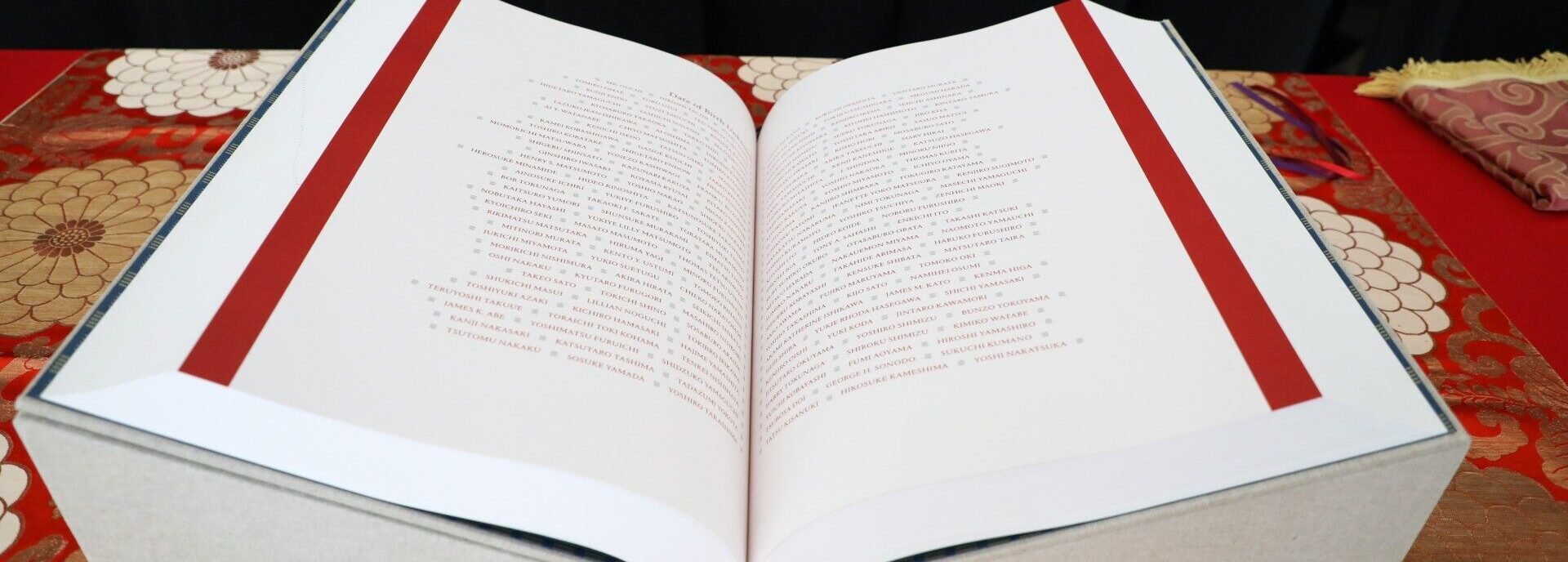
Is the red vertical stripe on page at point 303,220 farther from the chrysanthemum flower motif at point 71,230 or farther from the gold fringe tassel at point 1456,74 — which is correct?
the gold fringe tassel at point 1456,74

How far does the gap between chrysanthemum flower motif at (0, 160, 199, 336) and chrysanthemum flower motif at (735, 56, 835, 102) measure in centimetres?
33

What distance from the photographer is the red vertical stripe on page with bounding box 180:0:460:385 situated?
309 mm

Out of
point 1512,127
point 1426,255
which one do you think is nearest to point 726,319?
point 1426,255

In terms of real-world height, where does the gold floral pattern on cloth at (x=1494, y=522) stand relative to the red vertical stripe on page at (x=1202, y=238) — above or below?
below

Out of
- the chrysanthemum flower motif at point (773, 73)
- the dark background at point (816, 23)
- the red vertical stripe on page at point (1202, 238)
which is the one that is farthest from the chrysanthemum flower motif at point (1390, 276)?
the dark background at point (816, 23)

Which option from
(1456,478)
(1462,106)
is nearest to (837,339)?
(1456,478)

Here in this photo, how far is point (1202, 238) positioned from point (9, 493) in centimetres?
47

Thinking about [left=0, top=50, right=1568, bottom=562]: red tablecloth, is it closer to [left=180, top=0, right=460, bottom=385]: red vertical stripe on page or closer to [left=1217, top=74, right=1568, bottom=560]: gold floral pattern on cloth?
[left=1217, top=74, right=1568, bottom=560]: gold floral pattern on cloth

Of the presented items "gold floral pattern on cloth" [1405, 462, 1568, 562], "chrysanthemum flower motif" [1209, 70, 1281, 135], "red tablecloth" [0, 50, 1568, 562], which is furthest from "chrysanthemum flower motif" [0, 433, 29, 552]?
"chrysanthemum flower motif" [1209, 70, 1281, 135]

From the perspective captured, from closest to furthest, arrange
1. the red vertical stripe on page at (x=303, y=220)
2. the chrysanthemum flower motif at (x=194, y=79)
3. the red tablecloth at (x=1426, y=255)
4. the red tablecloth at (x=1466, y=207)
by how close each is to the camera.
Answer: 1. the red vertical stripe on page at (x=303, y=220)
2. the red tablecloth at (x=1426, y=255)
3. the red tablecloth at (x=1466, y=207)
4. the chrysanthemum flower motif at (x=194, y=79)

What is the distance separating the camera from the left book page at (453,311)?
31 cm

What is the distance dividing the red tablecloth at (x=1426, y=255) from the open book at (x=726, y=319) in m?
0.14

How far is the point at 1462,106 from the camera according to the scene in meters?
0.63

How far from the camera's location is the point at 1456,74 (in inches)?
26.4
